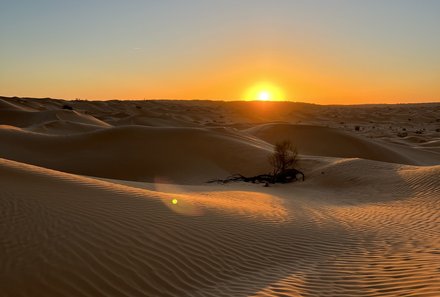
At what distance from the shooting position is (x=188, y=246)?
23.5ft

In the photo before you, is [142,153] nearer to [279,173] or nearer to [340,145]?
[279,173]

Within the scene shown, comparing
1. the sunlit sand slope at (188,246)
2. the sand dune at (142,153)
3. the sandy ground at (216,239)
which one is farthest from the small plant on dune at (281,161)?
the sunlit sand slope at (188,246)

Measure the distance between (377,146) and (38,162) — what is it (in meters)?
21.8

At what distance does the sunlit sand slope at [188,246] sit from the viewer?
5.62 meters

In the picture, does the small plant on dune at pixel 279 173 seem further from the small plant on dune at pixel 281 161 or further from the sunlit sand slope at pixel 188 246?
the sunlit sand slope at pixel 188 246

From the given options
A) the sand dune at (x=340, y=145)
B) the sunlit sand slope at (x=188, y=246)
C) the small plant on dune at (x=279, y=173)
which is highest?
the sand dune at (x=340, y=145)

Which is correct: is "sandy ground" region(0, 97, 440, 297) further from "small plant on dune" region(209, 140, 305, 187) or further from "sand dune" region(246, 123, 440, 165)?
"sand dune" region(246, 123, 440, 165)

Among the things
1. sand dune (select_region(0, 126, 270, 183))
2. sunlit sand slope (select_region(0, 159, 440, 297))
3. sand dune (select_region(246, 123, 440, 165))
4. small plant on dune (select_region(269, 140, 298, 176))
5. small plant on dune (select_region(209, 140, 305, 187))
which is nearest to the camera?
sunlit sand slope (select_region(0, 159, 440, 297))

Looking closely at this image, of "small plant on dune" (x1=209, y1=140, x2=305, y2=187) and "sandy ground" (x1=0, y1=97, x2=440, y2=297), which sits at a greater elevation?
"small plant on dune" (x1=209, y1=140, x2=305, y2=187)

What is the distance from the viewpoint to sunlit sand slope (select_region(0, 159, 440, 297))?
221 inches

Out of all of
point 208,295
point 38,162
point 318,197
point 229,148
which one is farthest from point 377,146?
point 208,295

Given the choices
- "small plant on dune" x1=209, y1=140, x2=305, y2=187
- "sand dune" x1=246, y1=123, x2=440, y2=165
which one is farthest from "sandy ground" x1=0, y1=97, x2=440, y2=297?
"sand dune" x1=246, y1=123, x2=440, y2=165

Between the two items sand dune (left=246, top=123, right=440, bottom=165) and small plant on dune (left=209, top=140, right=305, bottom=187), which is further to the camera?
sand dune (left=246, top=123, right=440, bottom=165)

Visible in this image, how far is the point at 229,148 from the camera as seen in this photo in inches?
947
